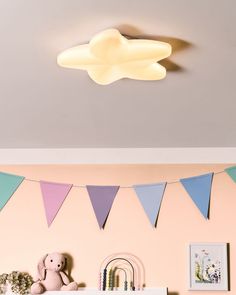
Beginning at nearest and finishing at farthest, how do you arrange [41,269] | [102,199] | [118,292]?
[118,292], [41,269], [102,199]

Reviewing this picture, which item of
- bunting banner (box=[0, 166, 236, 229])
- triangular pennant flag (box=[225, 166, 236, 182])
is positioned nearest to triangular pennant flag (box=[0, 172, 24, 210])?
bunting banner (box=[0, 166, 236, 229])

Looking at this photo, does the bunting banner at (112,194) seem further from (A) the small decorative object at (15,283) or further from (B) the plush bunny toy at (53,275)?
(A) the small decorative object at (15,283)

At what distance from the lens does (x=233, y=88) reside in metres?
2.39

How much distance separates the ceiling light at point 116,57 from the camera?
1908 millimetres

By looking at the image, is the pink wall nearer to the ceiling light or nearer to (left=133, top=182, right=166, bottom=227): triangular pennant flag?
(left=133, top=182, right=166, bottom=227): triangular pennant flag

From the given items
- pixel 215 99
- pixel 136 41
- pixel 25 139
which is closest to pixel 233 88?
pixel 215 99

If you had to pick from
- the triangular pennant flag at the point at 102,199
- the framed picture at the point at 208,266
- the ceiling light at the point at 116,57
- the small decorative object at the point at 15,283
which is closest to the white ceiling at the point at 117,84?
the ceiling light at the point at 116,57

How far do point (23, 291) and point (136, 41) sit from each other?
1710 mm

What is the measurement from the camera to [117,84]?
238 cm

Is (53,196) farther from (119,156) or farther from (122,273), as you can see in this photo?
(122,273)

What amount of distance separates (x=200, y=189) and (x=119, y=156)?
0.52m

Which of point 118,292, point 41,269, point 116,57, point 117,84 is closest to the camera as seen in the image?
point 116,57

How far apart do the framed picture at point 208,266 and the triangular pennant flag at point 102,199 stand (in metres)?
0.52

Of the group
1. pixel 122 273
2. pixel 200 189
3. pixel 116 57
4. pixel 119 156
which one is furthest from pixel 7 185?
pixel 116 57
